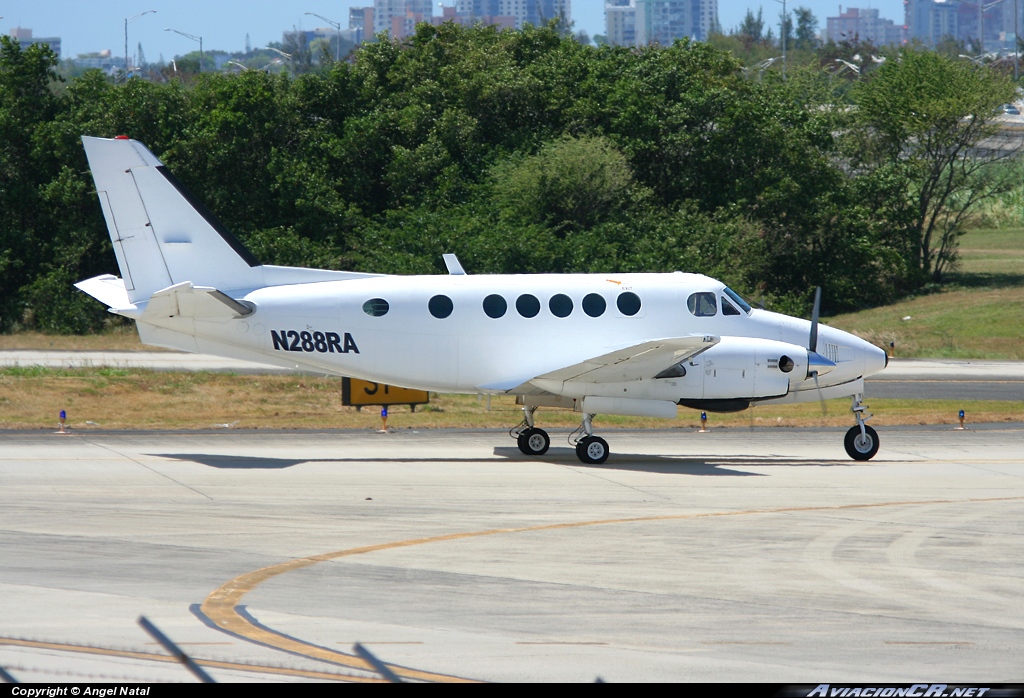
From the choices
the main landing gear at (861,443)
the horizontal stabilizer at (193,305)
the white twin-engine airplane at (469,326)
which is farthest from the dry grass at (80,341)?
the main landing gear at (861,443)

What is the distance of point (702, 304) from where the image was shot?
20781 mm

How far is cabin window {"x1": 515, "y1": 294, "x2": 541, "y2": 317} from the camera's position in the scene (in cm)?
2042

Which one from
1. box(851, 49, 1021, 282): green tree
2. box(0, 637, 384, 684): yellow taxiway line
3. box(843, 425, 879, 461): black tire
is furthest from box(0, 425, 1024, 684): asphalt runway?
box(851, 49, 1021, 282): green tree

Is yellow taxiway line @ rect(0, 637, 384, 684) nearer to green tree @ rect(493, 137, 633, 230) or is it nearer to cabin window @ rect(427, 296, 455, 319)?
cabin window @ rect(427, 296, 455, 319)

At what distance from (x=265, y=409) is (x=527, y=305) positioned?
1036 cm

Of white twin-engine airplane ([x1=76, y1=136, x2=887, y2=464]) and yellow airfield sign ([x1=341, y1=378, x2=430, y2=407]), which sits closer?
white twin-engine airplane ([x1=76, y1=136, x2=887, y2=464])

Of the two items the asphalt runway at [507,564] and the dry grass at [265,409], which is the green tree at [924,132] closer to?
the dry grass at [265,409]

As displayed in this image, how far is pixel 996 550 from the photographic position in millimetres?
13383

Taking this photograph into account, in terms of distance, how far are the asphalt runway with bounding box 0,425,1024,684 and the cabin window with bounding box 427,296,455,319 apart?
8.74ft

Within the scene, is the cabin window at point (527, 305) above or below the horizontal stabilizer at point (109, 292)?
below

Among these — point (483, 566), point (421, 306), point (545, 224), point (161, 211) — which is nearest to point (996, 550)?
point (483, 566)

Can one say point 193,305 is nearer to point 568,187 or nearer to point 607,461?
point 607,461

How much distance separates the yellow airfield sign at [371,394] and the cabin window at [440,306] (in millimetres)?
5986

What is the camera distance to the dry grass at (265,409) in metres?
25.7
